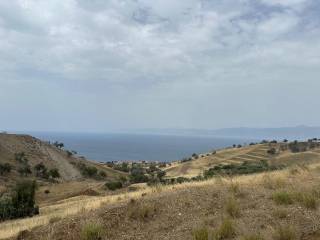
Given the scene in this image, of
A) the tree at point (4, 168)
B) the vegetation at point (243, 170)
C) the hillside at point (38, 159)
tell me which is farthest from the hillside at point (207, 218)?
the hillside at point (38, 159)

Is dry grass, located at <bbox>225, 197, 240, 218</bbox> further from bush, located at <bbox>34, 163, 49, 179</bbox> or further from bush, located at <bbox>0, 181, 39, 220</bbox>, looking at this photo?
bush, located at <bbox>34, 163, 49, 179</bbox>

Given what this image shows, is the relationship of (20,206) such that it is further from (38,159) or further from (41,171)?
(38,159)

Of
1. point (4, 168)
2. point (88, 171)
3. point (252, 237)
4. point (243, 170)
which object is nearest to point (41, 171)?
point (4, 168)

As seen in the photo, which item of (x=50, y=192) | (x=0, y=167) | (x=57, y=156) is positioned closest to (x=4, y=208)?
(x=50, y=192)

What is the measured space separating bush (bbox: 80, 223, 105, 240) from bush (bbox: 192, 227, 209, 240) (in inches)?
83.2

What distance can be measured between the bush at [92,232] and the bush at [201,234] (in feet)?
6.93

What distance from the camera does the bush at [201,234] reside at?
9.17 m

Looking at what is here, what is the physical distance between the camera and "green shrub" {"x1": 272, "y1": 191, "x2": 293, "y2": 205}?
11531 mm

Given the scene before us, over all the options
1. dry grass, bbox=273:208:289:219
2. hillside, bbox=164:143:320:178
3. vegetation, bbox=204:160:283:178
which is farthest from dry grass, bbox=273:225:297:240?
hillside, bbox=164:143:320:178

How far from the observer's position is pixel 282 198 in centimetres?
1166

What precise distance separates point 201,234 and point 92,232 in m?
2.47

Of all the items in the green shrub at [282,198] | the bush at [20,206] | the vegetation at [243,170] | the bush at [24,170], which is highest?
the green shrub at [282,198]

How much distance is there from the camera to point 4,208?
69.6 feet

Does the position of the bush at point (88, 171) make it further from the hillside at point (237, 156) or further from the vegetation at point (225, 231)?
the vegetation at point (225, 231)
